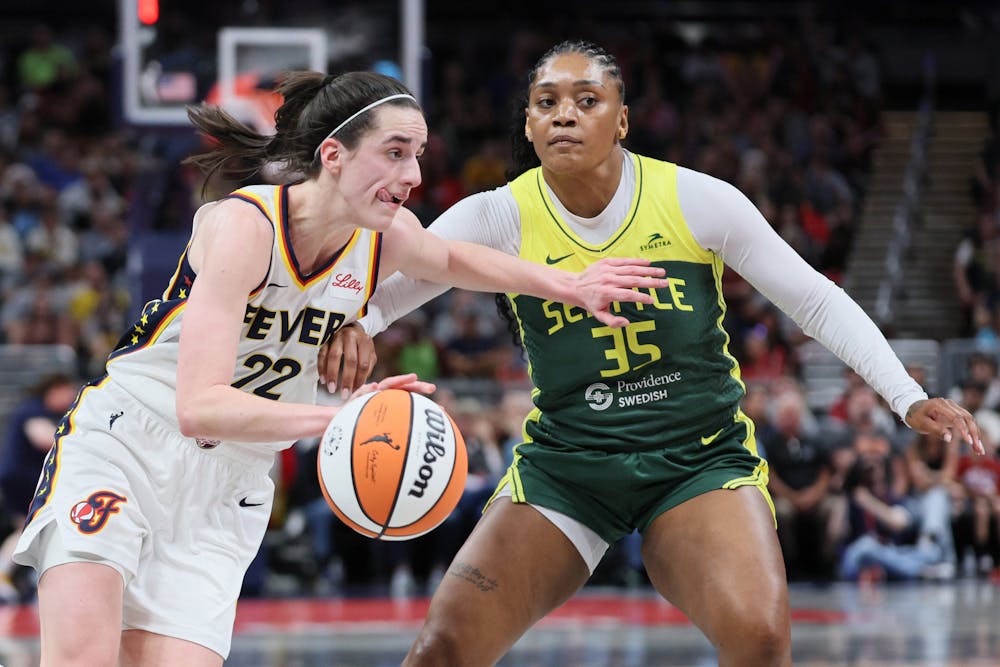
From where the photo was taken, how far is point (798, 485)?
10.6 metres

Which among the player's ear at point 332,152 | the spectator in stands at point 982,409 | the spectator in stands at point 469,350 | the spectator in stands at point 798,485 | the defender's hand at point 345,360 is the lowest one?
the spectator in stands at point 798,485

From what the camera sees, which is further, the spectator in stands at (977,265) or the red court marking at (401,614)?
the spectator in stands at (977,265)

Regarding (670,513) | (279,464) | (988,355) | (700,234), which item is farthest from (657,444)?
(988,355)

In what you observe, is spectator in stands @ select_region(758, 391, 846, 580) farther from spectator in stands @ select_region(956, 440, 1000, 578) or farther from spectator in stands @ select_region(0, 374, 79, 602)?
spectator in stands @ select_region(0, 374, 79, 602)

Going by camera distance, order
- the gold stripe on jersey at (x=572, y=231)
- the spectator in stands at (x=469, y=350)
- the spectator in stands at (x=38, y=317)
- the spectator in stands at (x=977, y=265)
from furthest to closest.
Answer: the spectator in stands at (x=977, y=265) < the spectator in stands at (x=469, y=350) < the spectator in stands at (x=38, y=317) < the gold stripe on jersey at (x=572, y=231)

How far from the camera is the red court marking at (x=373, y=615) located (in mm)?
8461

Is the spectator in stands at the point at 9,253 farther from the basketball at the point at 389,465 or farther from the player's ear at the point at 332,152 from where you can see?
the basketball at the point at 389,465

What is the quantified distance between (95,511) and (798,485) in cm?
783

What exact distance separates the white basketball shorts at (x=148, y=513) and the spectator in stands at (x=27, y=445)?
19.1 ft

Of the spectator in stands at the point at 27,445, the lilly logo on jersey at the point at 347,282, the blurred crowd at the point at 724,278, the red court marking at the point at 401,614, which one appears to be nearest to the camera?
the lilly logo on jersey at the point at 347,282

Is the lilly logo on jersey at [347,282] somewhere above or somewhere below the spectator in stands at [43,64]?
below

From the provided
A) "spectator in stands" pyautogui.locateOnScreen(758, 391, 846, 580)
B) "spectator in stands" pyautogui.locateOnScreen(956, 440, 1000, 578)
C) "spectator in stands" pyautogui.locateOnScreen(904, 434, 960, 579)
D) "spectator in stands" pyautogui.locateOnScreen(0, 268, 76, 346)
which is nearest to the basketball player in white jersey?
"spectator in stands" pyautogui.locateOnScreen(758, 391, 846, 580)

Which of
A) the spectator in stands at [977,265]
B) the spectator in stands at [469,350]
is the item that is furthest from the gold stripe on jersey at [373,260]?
the spectator in stands at [977,265]

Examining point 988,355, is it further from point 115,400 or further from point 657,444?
point 115,400
